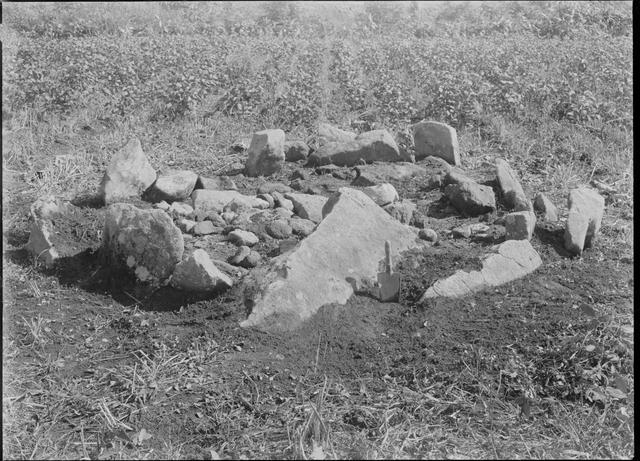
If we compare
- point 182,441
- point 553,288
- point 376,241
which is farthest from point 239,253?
point 553,288

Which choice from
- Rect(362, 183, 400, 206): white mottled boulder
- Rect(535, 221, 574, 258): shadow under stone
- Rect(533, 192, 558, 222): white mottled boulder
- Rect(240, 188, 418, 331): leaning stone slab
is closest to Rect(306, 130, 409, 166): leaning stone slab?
Rect(362, 183, 400, 206): white mottled boulder

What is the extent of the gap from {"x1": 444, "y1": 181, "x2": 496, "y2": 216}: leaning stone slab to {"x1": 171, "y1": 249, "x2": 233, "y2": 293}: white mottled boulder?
5.73ft

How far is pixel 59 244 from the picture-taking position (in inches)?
167

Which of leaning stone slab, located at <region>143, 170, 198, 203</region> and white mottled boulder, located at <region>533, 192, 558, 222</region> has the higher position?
leaning stone slab, located at <region>143, 170, 198, 203</region>

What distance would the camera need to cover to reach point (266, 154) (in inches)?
213

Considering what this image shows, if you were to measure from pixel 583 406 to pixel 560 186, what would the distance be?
9.10 feet

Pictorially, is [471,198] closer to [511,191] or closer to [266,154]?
[511,191]

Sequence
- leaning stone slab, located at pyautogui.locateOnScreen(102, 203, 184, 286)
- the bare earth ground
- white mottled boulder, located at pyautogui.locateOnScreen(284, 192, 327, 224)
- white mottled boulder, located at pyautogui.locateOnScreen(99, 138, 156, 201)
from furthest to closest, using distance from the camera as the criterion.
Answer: white mottled boulder, located at pyautogui.locateOnScreen(99, 138, 156, 201) < white mottled boulder, located at pyautogui.locateOnScreen(284, 192, 327, 224) < leaning stone slab, located at pyautogui.locateOnScreen(102, 203, 184, 286) < the bare earth ground

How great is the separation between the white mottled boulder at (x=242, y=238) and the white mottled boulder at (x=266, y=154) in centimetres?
115

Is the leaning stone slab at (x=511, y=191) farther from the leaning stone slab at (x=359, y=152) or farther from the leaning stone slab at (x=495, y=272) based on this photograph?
the leaning stone slab at (x=359, y=152)

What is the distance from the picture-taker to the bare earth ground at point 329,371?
2.93 metres

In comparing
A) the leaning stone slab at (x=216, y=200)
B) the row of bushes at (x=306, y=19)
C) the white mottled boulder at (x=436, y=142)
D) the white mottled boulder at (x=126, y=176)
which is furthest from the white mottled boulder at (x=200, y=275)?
the row of bushes at (x=306, y=19)

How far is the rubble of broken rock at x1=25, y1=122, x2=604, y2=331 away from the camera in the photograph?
151 inches

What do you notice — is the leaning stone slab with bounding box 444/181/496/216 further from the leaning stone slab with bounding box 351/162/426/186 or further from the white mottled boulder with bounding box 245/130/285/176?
the white mottled boulder with bounding box 245/130/285/176
